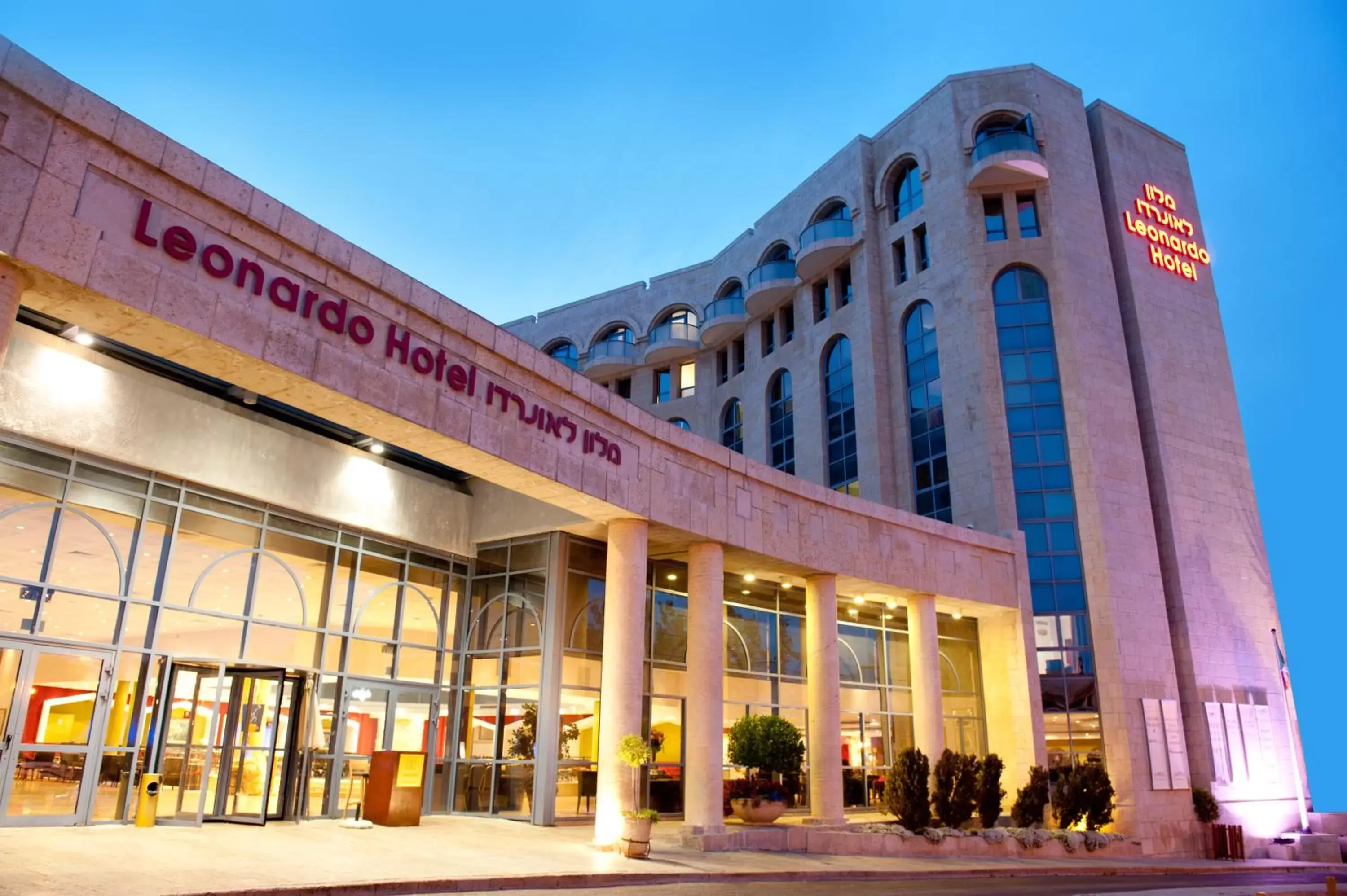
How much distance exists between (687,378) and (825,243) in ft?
44.9

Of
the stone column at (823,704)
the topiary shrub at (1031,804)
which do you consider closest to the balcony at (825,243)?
the stone column at (823,704)

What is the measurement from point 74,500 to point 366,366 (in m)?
6.24

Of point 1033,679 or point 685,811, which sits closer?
point 685,811

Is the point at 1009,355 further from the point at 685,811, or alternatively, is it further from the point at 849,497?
the point at 685,811

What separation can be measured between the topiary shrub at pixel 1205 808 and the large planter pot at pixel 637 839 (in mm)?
22174

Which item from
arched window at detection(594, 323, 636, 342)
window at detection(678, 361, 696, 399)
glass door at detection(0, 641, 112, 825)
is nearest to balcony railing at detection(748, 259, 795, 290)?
window at detection(678, 361, 696, 399)

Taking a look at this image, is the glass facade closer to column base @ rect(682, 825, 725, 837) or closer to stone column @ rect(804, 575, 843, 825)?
stone column @ rect(804, 575, 843, 825)

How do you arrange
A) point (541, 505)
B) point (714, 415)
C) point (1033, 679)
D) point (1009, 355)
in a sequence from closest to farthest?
1. point (541, 505)
2. point (1033, 679)
3. point (1009, 355)
4. point (714, 415)

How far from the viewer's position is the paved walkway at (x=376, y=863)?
1035 centimetres

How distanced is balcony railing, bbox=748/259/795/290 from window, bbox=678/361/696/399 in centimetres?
817

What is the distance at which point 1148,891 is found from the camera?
14.2 m

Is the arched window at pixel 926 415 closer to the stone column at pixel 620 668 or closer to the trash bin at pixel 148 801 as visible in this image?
the stone column at pixel 620 668

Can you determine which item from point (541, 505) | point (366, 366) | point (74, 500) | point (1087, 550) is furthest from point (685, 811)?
point (1087, 550)

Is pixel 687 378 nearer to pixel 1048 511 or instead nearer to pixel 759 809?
pixel 1048 511
